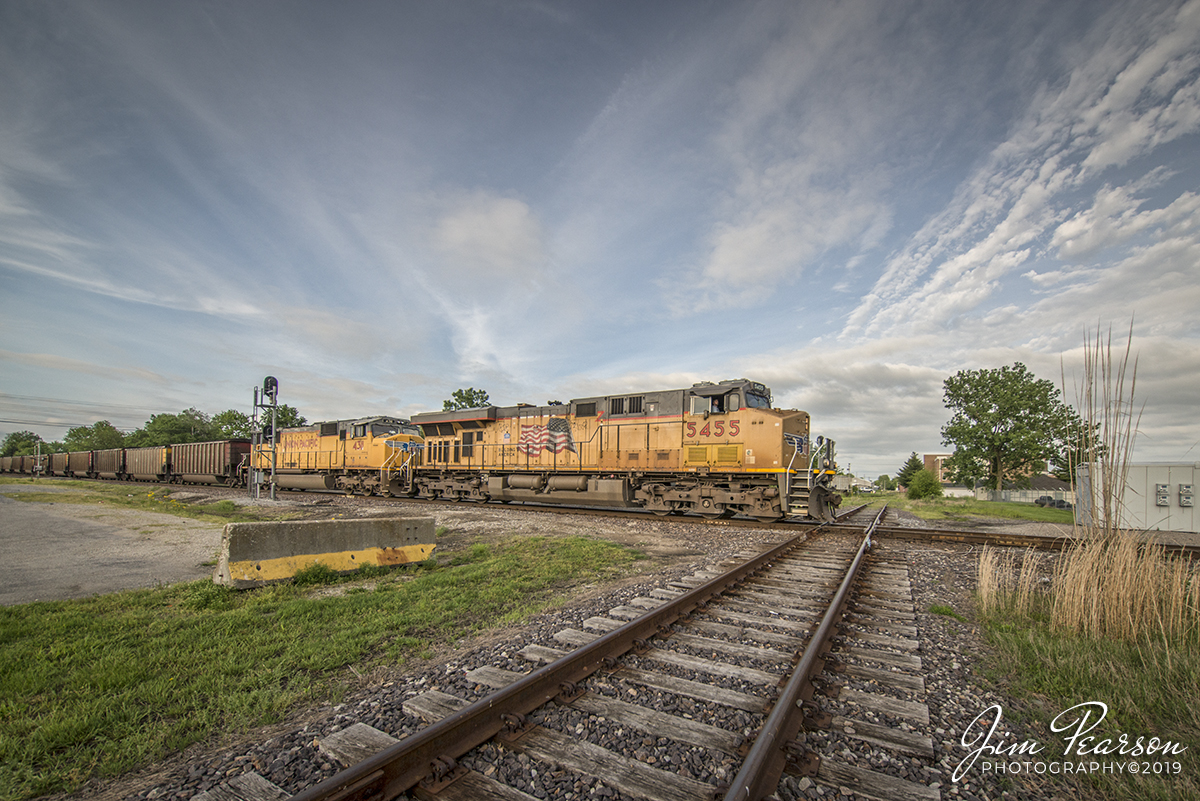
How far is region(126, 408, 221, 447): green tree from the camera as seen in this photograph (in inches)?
3718

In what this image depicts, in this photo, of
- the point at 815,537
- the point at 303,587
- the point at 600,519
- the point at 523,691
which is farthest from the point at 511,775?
the point at 600,519

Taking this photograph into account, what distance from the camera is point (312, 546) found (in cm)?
675

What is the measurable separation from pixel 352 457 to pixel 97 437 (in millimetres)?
134085

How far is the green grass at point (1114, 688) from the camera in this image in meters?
2.52

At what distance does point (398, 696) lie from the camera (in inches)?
135

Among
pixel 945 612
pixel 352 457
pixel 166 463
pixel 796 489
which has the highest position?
pixel 352 457

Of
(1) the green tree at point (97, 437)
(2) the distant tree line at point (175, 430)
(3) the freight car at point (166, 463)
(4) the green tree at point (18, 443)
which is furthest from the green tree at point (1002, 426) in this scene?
(4) the green tree at point (18, 443)

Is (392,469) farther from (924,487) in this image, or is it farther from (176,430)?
(176,430)

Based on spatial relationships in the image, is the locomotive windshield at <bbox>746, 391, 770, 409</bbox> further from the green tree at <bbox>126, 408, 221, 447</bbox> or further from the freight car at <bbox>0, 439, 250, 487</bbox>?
the green tree at <bbox>126, 408, 221, 447</bbox>

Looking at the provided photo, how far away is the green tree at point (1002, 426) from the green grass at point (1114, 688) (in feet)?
148

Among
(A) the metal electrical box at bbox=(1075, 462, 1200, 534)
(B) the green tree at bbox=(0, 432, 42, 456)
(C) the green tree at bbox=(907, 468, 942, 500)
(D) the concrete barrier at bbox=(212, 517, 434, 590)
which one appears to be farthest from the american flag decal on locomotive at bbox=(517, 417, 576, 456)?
(B) the green tree at bbox=(0, 432, 42, 456)

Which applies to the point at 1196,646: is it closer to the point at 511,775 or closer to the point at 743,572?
the point at 743,572

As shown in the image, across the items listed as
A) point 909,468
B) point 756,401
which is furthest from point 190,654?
point 909,468

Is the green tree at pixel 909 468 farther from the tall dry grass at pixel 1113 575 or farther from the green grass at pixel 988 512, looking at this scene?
the tall dry grass at pixel 1113 575
